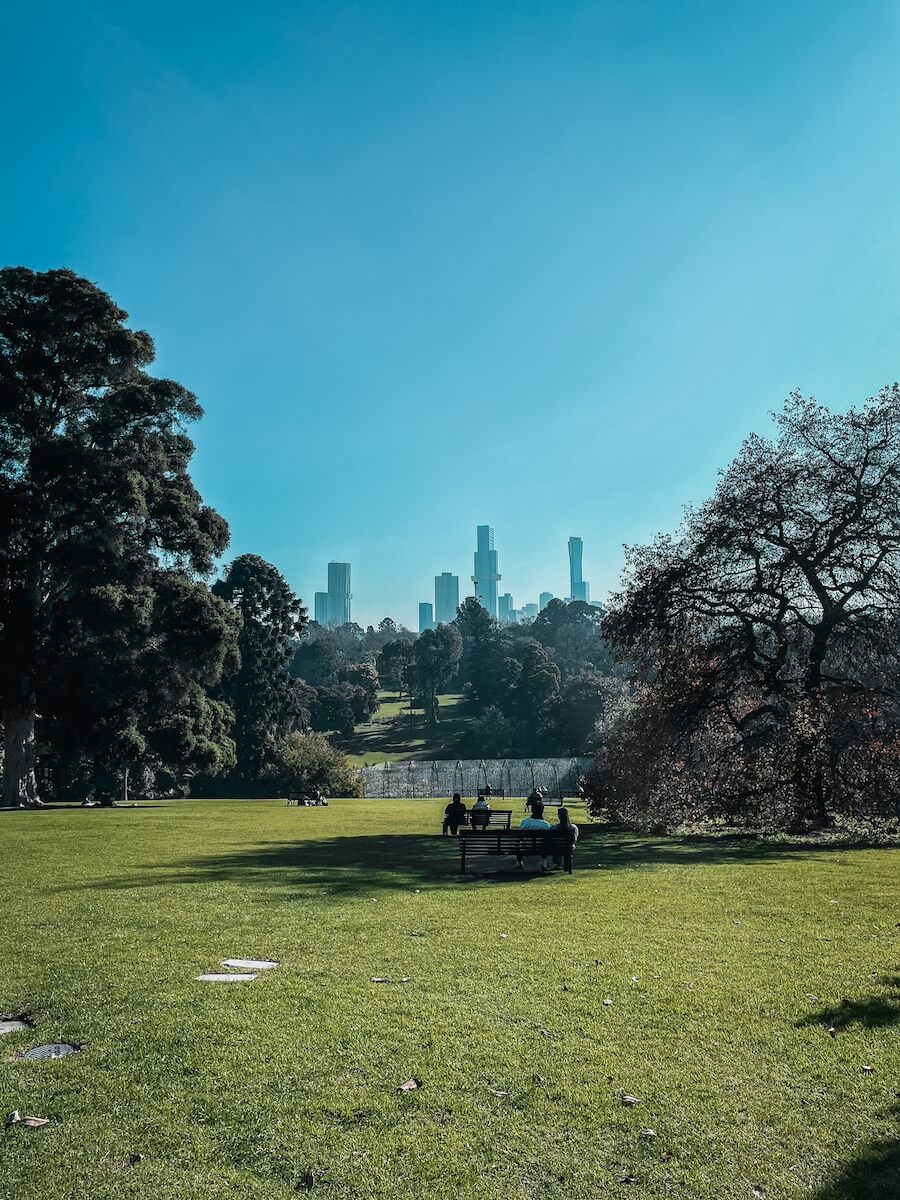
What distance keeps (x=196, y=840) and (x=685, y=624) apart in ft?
47.6

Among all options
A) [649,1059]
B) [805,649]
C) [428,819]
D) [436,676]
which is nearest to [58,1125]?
[649,1059]

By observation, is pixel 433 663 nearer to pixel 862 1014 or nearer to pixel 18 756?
pixel 18 756

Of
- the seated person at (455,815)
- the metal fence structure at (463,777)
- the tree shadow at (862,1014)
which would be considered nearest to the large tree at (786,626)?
the seated person at (455,815)

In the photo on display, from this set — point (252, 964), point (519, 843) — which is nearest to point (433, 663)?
point (519, 843)

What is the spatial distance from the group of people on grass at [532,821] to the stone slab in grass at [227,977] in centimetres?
798

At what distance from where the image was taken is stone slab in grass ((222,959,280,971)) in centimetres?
715

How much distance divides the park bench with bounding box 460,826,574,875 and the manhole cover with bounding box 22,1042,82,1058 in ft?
30.7

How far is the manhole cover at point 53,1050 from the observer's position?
5145mm

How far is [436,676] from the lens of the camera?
112 meters

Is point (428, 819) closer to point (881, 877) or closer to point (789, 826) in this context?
point (789, 826)

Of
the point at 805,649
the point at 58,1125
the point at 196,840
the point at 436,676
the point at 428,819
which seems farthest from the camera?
the point at 436,676

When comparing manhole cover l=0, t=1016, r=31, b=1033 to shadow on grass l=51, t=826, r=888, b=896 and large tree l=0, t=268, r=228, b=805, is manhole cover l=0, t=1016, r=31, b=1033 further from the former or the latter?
large tree l=0, t=268, r=228, b=805

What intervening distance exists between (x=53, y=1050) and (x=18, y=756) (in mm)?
35616

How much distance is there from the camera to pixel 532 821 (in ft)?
50.2
